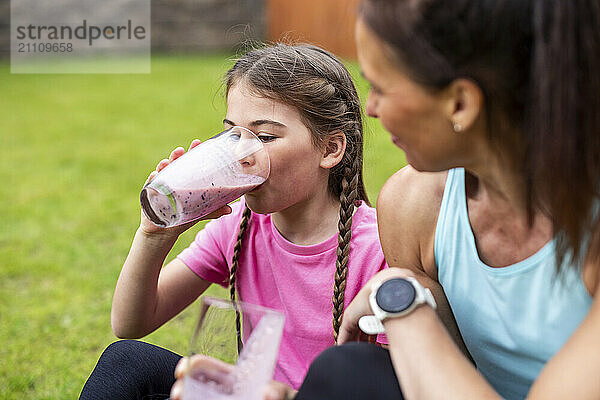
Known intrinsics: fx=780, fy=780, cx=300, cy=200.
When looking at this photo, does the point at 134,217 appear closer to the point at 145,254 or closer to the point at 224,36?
the point at 145,254

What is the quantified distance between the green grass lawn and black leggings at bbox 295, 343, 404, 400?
87cm

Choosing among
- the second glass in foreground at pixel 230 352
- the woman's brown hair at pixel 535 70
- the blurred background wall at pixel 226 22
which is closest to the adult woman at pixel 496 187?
the woman's brown hair at pixel 535 70

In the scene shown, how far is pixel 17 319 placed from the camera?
3.33 m

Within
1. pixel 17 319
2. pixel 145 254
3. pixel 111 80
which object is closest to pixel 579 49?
pixel 145 254

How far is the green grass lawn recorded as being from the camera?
3.10m

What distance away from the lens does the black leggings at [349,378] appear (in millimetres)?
1441

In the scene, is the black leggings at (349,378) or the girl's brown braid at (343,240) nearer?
the black leggings at (349,378)

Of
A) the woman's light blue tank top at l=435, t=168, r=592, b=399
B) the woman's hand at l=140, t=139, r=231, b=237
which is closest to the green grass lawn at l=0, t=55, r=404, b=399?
the woman's hand at l=140, t=139, r=231, b=237

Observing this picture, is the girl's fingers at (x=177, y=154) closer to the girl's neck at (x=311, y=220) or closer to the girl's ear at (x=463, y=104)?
the girl's neck at (x=311, y=220)

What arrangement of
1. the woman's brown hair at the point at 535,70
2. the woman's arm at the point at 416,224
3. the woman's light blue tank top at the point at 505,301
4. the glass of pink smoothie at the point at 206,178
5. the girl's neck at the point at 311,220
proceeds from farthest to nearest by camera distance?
1. the girl's neck at the point at 311,220
2. the glass of pink smoothie at the point at 206,178
3. the woman's arm at the point at 416,224
4. the woman's light blue tank top at the point at 505,301
5. the woman's brown hair at the point at 535,70

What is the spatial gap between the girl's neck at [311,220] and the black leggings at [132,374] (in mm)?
473

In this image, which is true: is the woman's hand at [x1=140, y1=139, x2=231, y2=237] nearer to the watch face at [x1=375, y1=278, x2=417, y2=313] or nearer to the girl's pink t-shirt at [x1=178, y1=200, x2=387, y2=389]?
the girl's pink t-shirt at [x1=178, y1=200, x2=387, y2=389]

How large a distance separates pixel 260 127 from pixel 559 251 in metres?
0.88

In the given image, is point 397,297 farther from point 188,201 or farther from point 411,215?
point 188,201
